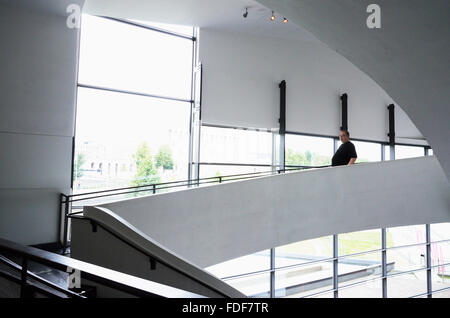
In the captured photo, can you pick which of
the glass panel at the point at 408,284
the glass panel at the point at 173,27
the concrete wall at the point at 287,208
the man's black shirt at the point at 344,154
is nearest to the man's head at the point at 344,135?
the man's black shirt at the point at 344,154

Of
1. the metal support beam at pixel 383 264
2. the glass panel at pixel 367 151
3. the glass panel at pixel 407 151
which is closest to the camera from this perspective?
the metal support beam at pixel 383 264

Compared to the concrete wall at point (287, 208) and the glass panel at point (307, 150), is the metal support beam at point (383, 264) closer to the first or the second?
the concrete wall at point (287, 208)

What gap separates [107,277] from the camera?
1.22m

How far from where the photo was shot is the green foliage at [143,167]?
877 cm

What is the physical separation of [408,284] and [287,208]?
7438mm

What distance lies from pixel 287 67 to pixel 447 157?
843 centimetres

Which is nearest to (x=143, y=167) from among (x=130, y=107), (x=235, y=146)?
(x=130, y=107)

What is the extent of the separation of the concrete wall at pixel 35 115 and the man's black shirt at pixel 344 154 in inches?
230

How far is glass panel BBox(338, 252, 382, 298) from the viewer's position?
36.3 feet

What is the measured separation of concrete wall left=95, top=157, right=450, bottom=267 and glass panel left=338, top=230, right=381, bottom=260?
110 inches

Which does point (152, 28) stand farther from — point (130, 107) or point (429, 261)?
point (429, 261)

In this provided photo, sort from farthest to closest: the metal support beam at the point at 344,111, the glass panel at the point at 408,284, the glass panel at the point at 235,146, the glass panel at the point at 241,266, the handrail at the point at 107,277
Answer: the glass panel at the point at 408,284 < the metal support beam at the point at 344,111 < the glass panel at the point at 235,146 < the glass panel at the point at 241,266 < the handrail at the point at 107,277

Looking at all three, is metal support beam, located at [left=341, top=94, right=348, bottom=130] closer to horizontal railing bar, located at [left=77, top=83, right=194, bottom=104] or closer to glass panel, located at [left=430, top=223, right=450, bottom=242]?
glass panel, located at [left=430, top=223, right=450, bottom=242]
